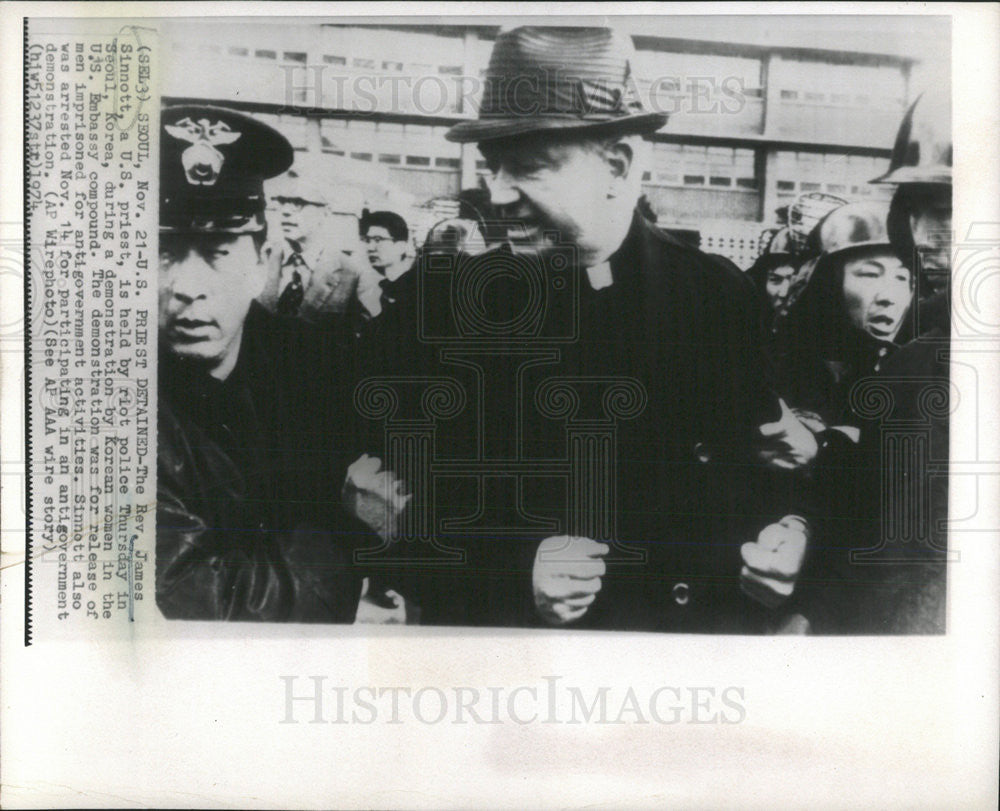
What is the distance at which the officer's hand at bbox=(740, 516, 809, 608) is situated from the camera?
1522 mm

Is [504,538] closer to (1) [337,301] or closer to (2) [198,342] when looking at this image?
(1) [337,301]

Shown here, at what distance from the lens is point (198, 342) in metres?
1.52

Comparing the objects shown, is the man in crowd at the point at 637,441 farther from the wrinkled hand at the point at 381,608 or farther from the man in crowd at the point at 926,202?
the man in crowd at the point at 926,202

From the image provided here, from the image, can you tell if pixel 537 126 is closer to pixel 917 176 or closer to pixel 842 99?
pixel 842 99

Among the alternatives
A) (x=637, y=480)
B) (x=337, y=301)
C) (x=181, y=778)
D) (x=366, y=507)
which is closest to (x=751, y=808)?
(x=637, y=480)

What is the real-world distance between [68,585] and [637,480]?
97 cm

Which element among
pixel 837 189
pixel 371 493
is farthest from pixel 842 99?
pixel 371 493

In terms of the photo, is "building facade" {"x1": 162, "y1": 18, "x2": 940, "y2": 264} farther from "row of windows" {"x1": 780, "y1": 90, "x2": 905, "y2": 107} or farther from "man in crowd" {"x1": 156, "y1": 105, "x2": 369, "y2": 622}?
"man in crowd" {"x1": 156, "y1": 105, "x2": 369, "y2": 622}

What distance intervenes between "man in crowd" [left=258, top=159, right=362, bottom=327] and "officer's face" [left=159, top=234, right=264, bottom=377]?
0.04m

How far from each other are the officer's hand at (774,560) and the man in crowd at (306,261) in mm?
781

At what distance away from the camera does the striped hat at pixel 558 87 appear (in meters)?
1.53

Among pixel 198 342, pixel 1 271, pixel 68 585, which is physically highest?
pixel 1 271

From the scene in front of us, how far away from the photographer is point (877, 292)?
1.54 metres

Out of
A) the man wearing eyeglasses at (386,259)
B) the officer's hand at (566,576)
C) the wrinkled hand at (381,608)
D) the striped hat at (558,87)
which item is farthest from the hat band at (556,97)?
the wrinkled hand at (381,608)
